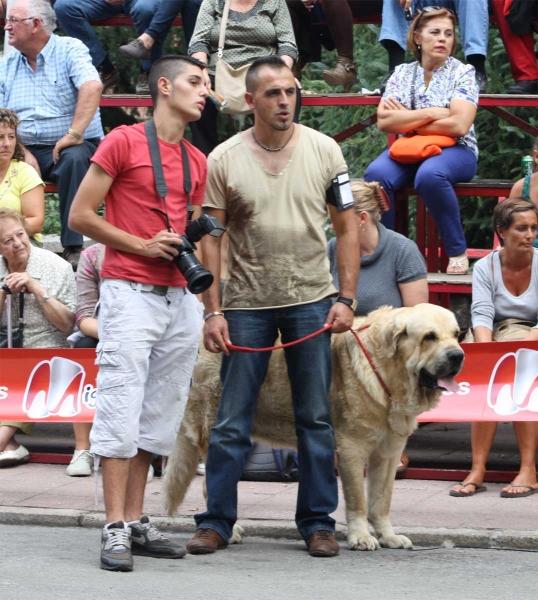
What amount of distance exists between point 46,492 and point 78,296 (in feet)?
4.87

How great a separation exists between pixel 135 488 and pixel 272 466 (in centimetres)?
216

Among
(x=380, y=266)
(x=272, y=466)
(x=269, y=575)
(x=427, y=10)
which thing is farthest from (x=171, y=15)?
(x=269, y=575)

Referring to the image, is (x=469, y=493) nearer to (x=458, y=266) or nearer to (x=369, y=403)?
(x=369, y=403)

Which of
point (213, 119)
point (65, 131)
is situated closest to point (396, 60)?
point (213, 119)

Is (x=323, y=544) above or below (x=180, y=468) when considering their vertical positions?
below

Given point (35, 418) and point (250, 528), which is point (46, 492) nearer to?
point (35, 418)

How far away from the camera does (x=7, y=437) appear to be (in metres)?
8.27

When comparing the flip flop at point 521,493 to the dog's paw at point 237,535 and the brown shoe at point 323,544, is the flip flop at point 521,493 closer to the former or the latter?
the brown shoe at point 323,544

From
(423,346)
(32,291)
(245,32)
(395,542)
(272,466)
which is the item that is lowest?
(272,466)

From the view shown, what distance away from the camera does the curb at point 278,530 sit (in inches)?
240

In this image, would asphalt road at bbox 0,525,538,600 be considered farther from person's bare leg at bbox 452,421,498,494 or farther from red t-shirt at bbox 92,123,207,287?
red t-shirt at bbox 92,123,207,287

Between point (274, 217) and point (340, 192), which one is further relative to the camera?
point (340, 192)

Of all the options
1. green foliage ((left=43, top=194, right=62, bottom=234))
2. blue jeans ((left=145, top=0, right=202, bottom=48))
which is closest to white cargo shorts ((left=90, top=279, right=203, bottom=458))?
blue jeans ((left=145, top=0, right=202, bottom=48))

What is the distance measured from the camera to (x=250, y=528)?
646 centimetres
